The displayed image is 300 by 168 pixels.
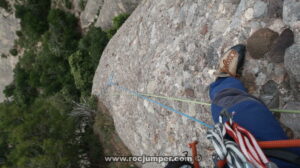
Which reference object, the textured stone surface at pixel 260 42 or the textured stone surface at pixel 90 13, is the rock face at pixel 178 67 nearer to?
the textured stone surface at pixel 260 42

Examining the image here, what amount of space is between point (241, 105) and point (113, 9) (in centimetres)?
741

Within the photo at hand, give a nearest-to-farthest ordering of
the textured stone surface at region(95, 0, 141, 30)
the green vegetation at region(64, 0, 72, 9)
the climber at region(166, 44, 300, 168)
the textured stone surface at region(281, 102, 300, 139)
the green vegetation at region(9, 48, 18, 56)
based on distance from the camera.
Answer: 1. the climber at region(166, 44, 300, 168)
2. the textured stone surface at region(281, 102, 300, 139)
3. the textured stone surface at region(95, 0, 141, 30)
4. the green vegetation at region(64, 0, 72, 9)
5. the green vegetation at region(9, 48, 18, 56)

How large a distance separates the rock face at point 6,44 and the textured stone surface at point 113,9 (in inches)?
362

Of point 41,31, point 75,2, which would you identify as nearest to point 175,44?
point 75,2

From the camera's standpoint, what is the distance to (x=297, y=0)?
2.41 m

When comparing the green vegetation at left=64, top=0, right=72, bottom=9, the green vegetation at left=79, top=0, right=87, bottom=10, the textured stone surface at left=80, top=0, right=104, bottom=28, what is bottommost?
the textured stone surface at left=80, top=0, right=104, bottom=28

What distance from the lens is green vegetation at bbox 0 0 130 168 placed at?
6133mm

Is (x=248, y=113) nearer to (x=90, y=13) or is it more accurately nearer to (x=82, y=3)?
(x=90, y=13)

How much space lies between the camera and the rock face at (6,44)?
52.5 ft

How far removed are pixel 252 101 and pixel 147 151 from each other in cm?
329

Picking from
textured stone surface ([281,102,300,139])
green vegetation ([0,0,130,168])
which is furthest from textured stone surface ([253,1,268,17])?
green vegetation ([0,0,130,168])

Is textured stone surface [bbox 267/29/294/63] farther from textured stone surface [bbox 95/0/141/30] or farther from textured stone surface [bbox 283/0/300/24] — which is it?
textured stone surface [bbox 95/0/141/30]

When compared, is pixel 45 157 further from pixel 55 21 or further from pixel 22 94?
pixel 22 94

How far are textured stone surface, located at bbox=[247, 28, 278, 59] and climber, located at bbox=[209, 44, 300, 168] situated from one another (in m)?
0.10
